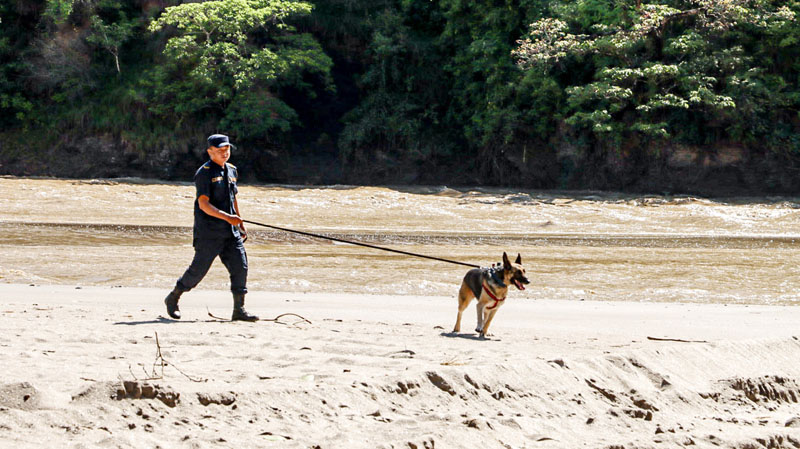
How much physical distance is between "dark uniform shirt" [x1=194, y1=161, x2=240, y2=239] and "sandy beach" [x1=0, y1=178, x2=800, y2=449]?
80 centimetres

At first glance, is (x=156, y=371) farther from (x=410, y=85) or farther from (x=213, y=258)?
(x=410, y=85)

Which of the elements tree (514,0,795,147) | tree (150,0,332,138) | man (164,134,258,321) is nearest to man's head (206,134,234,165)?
man (164,134,258,321)

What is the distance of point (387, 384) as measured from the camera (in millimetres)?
4270

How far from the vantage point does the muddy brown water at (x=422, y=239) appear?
9969 mm

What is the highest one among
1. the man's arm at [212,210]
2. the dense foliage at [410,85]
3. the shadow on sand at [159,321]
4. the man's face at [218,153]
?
the dense foliage at [410,85]

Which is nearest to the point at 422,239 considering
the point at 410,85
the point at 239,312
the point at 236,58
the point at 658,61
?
the point at 239,312

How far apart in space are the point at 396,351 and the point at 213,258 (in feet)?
6.89

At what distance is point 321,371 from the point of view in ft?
14.9

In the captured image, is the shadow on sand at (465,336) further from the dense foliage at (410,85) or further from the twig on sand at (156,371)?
the dense foliage at (410,85)

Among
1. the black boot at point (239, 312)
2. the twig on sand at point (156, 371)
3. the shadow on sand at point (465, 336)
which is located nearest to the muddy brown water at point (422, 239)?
the black boot at point (239, 312)

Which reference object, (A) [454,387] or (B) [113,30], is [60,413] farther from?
(B) [113,30]

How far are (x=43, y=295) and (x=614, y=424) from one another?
645 cm

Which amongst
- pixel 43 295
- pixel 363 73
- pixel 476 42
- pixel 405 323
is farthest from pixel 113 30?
pixel 405 323

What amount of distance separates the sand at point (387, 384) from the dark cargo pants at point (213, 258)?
0.35m
